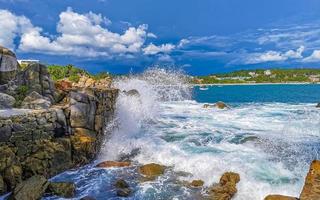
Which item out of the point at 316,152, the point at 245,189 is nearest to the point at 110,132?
the point at 245,189

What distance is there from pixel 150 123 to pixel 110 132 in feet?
27.5

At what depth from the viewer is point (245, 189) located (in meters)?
14.9

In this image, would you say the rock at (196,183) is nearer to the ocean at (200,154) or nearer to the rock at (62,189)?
the ocean at (200,154)

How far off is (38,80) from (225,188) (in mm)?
11519

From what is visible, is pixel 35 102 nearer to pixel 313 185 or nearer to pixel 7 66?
pixel 7 66

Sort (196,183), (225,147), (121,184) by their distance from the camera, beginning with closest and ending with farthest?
(121,184) → (196,183) → (225,147)

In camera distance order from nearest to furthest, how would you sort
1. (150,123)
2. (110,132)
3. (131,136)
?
1. (110,132)
2. (131,136)
3. (150,123)

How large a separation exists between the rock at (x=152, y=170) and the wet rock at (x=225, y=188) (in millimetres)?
3051

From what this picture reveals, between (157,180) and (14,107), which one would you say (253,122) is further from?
(14,107)

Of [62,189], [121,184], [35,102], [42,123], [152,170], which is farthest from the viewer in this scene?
[35,102]

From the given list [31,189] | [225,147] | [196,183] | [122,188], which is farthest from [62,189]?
[225,147]

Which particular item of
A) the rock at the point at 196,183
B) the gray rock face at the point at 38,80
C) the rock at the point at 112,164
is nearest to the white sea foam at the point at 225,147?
the rock at the point at 196,183

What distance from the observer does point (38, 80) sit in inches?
792

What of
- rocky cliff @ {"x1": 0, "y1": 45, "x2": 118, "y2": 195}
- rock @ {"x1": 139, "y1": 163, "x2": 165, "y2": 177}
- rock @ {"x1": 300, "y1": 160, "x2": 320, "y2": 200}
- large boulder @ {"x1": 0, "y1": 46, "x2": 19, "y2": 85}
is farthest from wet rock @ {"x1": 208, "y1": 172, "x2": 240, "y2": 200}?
large boulder @ {"x1": 0, "y1": 46, "x2": 19, "y2": 85}
